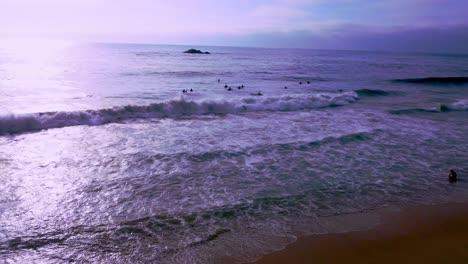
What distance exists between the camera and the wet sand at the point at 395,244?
5.31m

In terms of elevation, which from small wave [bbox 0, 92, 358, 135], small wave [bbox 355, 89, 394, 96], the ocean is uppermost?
small wave [bbox 355, 89, 394, 96]

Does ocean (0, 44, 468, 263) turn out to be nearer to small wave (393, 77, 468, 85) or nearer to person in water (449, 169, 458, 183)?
person in water (449, 169, 458, 183)

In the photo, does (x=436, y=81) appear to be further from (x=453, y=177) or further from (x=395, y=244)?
(x=395, y=244)

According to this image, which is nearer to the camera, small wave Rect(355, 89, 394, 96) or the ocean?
the ocean

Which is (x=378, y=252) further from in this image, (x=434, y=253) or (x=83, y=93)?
(x=83, y=93)

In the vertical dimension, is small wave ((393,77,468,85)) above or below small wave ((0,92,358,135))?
above

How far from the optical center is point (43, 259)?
198 inches

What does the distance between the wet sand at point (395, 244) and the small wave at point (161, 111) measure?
1178 centimetres

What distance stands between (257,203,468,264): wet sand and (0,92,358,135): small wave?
11.8 m

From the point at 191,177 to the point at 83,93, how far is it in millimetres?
A: 16047

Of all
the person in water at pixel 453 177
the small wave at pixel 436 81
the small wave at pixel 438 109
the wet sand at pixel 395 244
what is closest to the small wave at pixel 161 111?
the small wave at pixel 438 109

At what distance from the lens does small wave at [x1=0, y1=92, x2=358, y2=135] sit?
13.7m

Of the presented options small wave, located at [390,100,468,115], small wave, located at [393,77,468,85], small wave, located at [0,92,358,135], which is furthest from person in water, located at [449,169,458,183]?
small wave, located at [393,77,468,85]

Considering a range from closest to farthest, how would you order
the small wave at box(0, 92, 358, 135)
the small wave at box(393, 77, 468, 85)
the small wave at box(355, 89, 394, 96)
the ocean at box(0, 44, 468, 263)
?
the ocean at box(0, 44, 468, 263)
the small wave at box(0, 92, 358, 135)
the small wave at box(355, 89, 394, 96)
the small wave at box(393, 77, 468, 85)
